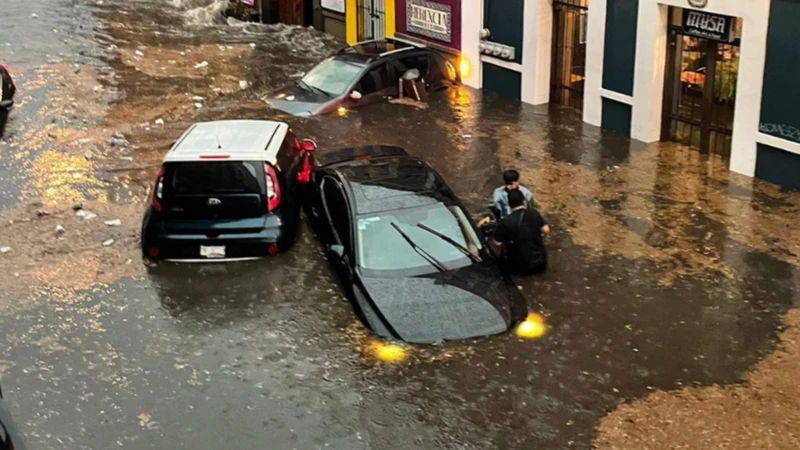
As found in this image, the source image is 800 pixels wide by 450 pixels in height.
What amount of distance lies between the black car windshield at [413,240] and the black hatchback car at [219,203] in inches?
65.0

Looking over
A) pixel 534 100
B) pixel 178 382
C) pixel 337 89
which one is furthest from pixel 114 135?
pixel 178 382

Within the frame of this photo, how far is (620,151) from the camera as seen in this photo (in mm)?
16766

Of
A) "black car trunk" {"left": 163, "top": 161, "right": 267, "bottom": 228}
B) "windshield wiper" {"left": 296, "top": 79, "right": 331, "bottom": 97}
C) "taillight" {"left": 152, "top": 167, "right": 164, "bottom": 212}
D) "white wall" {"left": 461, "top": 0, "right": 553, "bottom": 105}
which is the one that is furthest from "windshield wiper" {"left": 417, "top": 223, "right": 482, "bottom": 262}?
"white wall" {"left": 461, "top": 0, "right": 553, "bottom": 105}

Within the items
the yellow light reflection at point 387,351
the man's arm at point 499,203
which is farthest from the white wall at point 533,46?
the yellow light reflection at point 387,351

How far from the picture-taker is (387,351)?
989cm

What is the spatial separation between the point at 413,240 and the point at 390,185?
36.1 inches

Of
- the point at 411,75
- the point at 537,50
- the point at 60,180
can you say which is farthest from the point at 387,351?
the point at 537,50

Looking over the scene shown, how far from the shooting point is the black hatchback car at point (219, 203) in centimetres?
1185

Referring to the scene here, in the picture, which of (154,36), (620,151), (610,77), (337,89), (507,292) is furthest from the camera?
(154,36)

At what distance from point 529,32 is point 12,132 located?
9.90m

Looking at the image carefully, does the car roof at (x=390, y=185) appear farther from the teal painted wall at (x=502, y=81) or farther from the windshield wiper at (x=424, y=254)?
the teal painted wall at (x=502, y=81)

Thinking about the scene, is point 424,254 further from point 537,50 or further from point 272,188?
point 537,50

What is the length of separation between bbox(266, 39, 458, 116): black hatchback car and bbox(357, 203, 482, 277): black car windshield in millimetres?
8218

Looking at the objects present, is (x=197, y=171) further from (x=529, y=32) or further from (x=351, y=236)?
(x=529, y=32)
